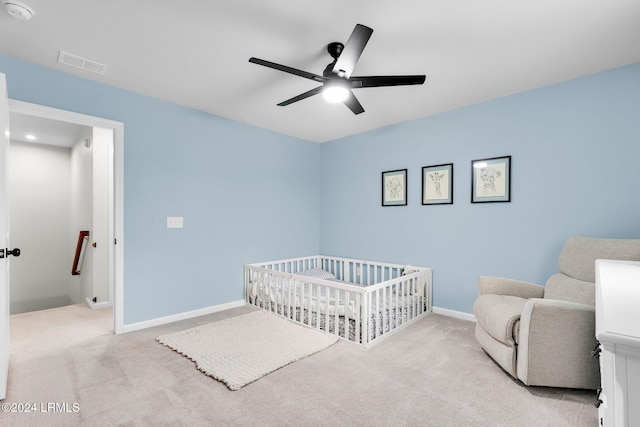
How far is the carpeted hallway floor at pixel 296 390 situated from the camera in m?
1.67

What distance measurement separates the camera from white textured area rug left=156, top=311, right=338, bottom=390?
217cm

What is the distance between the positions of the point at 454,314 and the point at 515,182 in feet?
5.02

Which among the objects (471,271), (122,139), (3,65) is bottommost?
(471,271)

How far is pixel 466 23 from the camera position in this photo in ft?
6.21

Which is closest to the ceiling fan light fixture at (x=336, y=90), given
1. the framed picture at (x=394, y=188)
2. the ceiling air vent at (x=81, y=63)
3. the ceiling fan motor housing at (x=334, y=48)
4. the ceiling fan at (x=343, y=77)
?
the ceiling fan at (x=343, y=77)

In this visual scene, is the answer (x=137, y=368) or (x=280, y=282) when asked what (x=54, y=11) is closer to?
(x=137, y=368)

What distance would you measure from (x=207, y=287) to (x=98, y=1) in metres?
2.71

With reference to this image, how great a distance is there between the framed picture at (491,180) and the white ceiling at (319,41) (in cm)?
66

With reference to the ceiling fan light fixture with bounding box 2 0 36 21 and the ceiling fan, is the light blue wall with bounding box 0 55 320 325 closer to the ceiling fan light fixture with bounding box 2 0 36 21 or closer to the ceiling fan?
the ceiling fan light fixture with bounding box 2 0 36 21

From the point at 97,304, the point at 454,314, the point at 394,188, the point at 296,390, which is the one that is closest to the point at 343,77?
the point at 296,390

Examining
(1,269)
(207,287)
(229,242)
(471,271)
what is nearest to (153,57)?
(1,269)

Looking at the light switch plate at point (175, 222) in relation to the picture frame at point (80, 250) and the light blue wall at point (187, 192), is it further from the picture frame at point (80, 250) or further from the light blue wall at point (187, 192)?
the picture frame at point (80, 250)

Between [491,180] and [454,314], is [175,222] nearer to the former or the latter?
[454,314]

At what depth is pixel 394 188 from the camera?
154 inches
